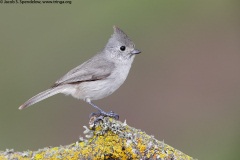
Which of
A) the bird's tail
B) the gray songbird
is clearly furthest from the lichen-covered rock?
the gray songbird

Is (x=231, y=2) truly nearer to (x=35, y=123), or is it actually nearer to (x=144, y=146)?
(x=35, y=123)

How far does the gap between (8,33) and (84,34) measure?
5.75 ft

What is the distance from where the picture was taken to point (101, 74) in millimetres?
7781

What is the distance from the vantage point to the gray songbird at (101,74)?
24.4 feet

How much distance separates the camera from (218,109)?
44.7ft

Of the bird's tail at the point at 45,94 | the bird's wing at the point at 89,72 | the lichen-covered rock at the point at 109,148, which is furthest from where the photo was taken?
the bird's wing at the point at 89,72

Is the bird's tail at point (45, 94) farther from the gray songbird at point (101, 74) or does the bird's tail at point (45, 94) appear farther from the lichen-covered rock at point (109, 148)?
the lichen-covered rock at point (109, 148)

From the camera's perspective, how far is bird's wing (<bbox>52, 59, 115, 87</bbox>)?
737cm

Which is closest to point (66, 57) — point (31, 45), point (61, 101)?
point (31, 45)

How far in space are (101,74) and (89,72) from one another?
160mm

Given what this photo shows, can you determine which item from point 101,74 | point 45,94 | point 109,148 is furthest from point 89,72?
point 109,148

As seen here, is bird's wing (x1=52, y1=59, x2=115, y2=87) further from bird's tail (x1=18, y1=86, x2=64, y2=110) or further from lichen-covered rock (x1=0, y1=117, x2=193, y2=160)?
lichen-covered rock (x1=0, y1=117, x2=193, y2=160)

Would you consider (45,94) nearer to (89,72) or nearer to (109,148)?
(89,72)

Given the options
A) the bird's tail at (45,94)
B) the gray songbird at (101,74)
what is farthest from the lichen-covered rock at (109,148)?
the gray songbird at (101,74)
